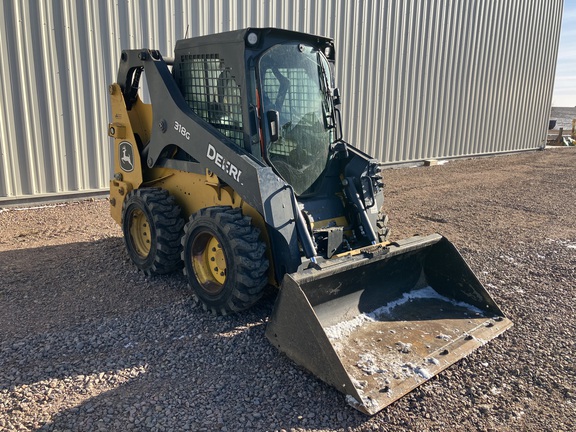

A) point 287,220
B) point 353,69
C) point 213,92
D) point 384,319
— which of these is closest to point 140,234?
point 213,92

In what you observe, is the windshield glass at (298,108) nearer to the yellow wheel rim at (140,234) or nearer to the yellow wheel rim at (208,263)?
the yellow wheel rim at (208,263)

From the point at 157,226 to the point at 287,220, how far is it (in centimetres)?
153

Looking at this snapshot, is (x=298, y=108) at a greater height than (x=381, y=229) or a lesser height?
greater

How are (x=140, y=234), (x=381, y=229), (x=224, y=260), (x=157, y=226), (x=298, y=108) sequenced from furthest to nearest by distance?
1. (x=140, y=234)
2. (x=381, y=229)
3. (x=157, y=226)
4. (x=298, y=108)
5. (x=224, y=260)

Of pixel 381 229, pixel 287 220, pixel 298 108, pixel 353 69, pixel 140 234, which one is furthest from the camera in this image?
pixel 353 69

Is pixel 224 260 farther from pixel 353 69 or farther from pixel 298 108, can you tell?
pixel 353 69

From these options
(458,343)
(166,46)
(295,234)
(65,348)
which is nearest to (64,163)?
(166,46)

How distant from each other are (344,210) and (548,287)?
7.55ft

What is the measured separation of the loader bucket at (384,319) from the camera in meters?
3.15

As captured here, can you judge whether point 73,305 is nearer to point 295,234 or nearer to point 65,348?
point 65,348

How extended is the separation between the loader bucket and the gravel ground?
0.43 feet

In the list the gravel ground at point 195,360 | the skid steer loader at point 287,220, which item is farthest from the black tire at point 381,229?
the gravel ground at point 195,360

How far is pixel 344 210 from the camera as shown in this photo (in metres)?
4.76

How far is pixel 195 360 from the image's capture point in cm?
354
